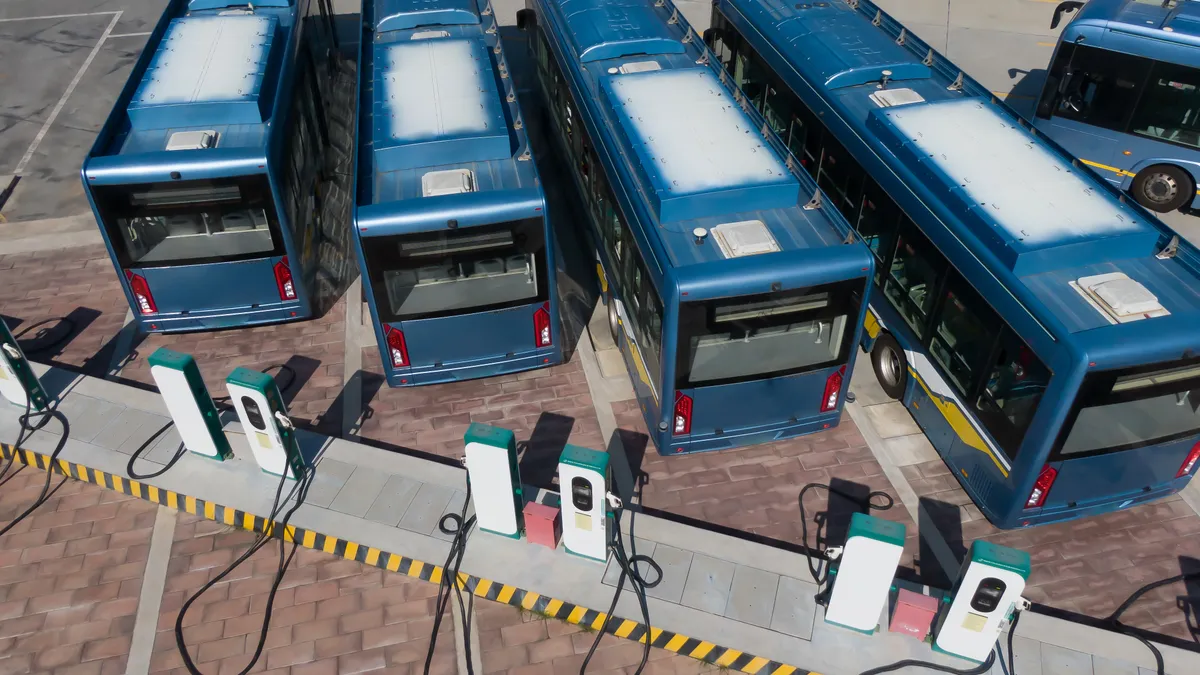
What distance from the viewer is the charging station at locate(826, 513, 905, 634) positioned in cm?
718

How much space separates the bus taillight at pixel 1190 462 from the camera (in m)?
8.62

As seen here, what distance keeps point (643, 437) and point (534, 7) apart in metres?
10.4

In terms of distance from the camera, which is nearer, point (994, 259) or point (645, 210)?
point (994, 259)

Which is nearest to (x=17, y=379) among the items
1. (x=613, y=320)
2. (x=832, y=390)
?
(x=613, y=320)

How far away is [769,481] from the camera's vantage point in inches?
398

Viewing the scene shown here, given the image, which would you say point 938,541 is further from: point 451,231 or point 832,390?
point 451,231

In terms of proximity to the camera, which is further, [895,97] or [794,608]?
[895,97]

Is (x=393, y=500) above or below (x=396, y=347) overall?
below

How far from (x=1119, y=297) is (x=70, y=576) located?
1116 centimetres

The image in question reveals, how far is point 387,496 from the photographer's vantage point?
940 cm

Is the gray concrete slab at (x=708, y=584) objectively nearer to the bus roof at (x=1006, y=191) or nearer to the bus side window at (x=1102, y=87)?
the bus roof at (x=1006, y=191)

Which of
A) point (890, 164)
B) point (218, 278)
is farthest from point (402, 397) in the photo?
point (890, 164)

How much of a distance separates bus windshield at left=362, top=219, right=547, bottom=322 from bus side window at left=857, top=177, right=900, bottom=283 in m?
4.43

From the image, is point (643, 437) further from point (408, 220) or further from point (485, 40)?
point (485, 40)
